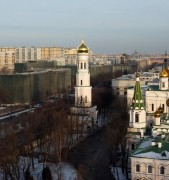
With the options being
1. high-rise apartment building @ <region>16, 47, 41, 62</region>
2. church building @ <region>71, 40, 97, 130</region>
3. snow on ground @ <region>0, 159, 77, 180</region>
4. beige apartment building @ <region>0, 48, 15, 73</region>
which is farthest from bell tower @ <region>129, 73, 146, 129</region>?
high-rise apartment building @ <region>16, 47, 41, 62</region>

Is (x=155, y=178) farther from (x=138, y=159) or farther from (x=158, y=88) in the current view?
(x=158, y=88)

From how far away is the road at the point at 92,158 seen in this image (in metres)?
22.5

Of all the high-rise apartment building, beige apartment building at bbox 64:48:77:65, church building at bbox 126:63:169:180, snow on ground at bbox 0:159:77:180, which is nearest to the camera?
church building at bbox 126:63:169:180

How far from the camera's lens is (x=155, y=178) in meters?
20.0

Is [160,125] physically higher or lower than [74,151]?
higher

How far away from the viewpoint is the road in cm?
2245

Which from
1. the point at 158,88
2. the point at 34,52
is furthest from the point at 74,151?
the point at 34,52

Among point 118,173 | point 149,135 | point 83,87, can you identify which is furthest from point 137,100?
point 83,87

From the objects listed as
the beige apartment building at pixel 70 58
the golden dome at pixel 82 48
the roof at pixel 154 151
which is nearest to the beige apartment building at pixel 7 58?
the beige apartment building at pixel 70 58

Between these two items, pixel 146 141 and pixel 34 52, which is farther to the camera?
pixel 34 52

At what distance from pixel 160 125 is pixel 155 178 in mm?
4812

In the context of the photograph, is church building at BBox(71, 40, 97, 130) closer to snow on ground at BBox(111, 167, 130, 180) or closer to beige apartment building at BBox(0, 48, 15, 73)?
snow on ground at BBox(111, 167, 130, 180)

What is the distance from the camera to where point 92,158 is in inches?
1021

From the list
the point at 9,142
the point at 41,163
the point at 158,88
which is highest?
the point at 158,88
